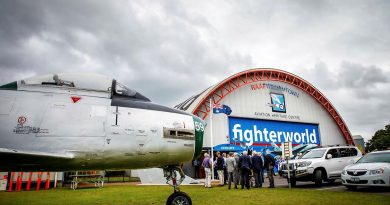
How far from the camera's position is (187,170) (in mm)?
26188

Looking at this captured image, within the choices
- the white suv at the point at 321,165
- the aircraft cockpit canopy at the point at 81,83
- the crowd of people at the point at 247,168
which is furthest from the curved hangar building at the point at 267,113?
the aircraft cockpit canopy at the point at 81,83

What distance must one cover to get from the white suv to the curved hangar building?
9.79 meters

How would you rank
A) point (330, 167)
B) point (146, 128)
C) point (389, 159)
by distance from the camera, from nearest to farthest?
point (146, 128)
point (389, 159)
point (330, 167)

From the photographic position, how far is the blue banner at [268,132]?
97.7ft

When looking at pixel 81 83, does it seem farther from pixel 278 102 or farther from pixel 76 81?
pixel 278 102

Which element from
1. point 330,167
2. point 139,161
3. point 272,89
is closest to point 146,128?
point 139,161

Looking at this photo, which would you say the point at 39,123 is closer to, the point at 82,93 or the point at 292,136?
the point at 82,93

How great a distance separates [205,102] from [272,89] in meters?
10.5

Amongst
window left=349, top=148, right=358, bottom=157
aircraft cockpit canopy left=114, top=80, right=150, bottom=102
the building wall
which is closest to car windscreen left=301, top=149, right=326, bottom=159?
window left=349, top=148, right=358, bottom=157

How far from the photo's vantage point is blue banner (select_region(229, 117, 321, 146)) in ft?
97.7

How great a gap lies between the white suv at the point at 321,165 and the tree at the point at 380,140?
5392cm

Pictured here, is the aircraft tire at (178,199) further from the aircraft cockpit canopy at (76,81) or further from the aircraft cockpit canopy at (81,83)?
the aircraft cockpit canopy at (76,81)

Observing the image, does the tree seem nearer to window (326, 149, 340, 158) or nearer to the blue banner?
the blue banner

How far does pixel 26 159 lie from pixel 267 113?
30475 millimetres
